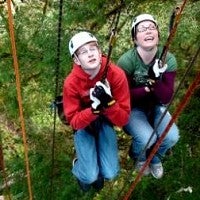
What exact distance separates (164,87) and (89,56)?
21.7 inches

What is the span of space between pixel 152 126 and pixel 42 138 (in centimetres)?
303

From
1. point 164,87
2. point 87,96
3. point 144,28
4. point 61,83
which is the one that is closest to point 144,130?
Result: point 164,87

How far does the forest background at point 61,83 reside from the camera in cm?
557

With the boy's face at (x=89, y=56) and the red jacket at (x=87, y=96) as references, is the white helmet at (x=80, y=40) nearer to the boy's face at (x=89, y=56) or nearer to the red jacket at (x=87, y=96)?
the boy's face at (x=89, y=56)

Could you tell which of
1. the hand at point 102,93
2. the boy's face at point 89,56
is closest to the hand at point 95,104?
the hand at point 102,93

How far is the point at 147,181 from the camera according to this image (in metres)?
6.03

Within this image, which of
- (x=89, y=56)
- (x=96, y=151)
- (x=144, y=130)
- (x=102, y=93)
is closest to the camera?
(x=102, y=93)

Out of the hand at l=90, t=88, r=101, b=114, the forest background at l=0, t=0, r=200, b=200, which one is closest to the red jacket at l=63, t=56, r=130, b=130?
the hand at l=90, t=88, r=101, b=114

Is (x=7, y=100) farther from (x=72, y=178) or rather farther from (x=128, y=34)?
(x=128, y=34)

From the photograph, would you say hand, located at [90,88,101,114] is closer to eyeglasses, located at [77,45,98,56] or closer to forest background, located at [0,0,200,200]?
eyeglasses, located at [77,45,98,56]

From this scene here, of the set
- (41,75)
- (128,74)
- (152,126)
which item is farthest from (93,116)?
(41,75)

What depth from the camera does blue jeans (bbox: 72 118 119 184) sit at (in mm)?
3506

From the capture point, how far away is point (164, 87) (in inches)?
129

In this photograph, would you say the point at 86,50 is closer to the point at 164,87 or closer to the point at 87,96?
the point at 87,96
